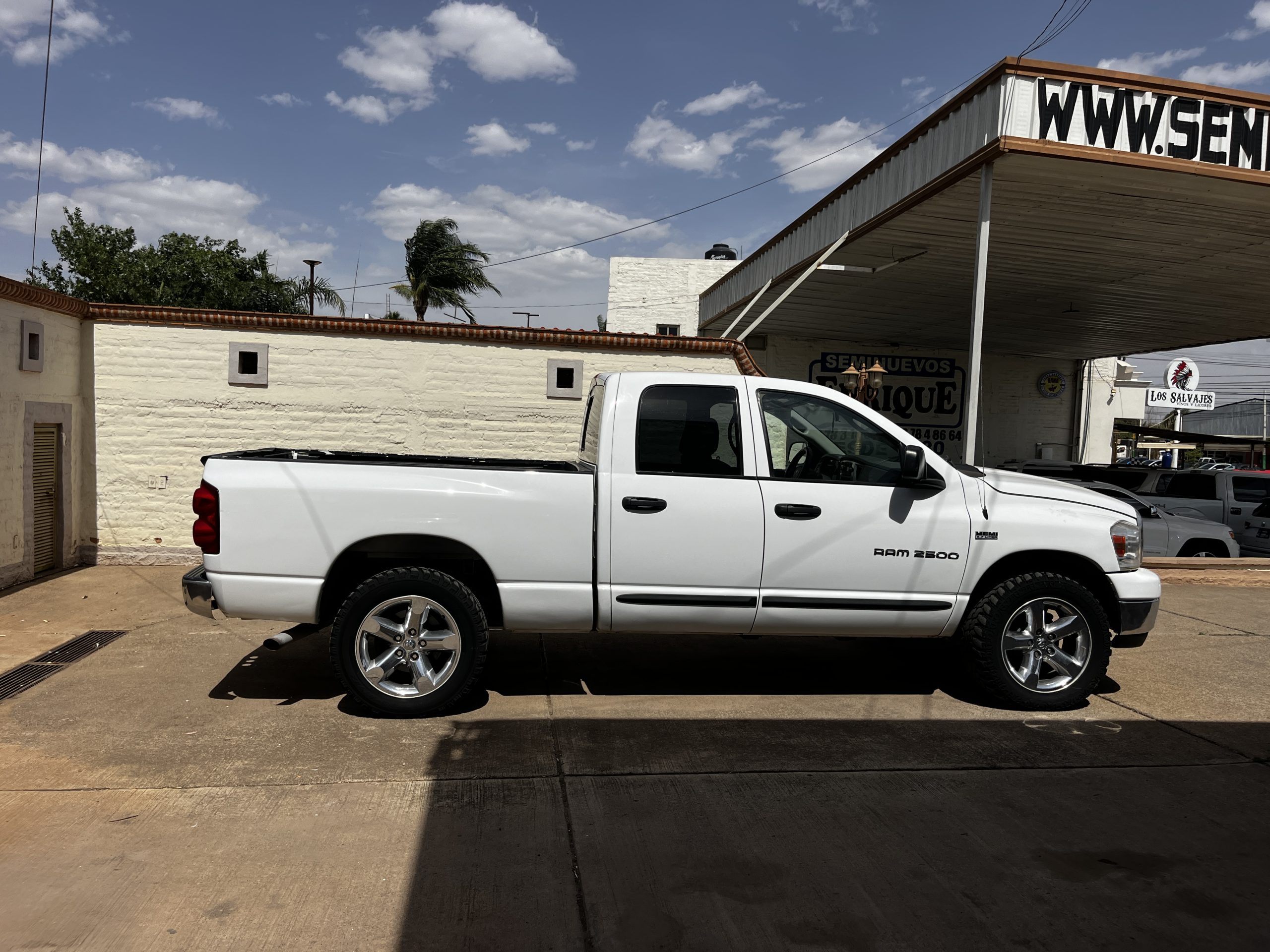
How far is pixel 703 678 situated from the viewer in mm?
6094

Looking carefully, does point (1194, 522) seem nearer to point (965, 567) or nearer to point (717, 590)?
point (965, 567)

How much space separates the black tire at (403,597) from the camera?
4.93m

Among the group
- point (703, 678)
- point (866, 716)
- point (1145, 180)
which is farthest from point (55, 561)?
point (1145, 180)

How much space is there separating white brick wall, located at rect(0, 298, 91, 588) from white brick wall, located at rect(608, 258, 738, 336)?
21.6 metres

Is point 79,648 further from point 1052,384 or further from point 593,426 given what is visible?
point 1052,384

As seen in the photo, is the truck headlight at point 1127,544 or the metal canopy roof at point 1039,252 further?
the metal canopy roof at point 1039,252

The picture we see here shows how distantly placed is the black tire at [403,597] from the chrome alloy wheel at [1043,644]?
3164 millimetres

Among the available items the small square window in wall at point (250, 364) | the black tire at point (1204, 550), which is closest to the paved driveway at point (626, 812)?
the small square window in wall at point (250, 364)

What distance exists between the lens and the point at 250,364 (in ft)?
31.6

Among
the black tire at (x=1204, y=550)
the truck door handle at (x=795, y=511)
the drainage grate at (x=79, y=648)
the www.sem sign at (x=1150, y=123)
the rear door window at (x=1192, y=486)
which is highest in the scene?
the www.sem sign at (x=1150, y=123)

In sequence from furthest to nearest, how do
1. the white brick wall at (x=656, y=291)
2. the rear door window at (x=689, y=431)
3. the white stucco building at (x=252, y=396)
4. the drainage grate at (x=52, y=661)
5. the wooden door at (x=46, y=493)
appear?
1. the white brick wall at (x=656, y=291)
2. the white stucco building at (x=252, y=396)
3. the wooden door at (x=46, y=493)
4. the drainage grate at (x=52, y=661)
5. the rear door window at (x=689, y=431)

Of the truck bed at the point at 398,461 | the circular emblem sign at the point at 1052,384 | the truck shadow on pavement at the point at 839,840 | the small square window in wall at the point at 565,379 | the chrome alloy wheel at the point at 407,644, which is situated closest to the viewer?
the truck shadow on pavement at the point at 839,840

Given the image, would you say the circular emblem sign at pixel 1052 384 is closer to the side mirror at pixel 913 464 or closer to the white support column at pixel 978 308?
the white support column at pixel 978 308

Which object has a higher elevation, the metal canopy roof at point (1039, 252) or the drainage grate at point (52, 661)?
the metal canopy roof at point (1039, 252)
